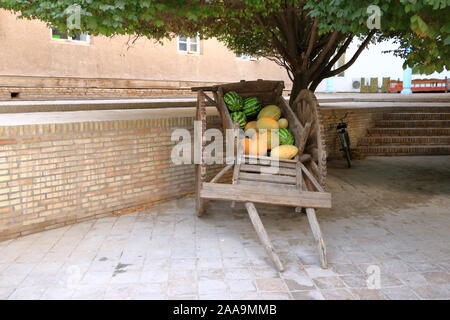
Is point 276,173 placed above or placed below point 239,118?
below

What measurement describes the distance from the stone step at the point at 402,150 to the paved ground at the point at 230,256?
4.16 meters

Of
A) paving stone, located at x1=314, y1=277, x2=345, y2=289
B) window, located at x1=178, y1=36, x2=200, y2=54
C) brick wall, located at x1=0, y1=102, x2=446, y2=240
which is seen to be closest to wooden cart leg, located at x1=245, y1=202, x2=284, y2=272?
paving stone, located at x1=314, y1=277, x2=345, y2=289

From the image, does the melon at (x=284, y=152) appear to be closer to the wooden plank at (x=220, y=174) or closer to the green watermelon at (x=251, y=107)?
the wooden plank at (x=220, y=174)

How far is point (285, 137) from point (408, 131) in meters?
6.90

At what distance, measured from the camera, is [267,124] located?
236 inches

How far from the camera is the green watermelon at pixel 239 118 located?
20.1 ft

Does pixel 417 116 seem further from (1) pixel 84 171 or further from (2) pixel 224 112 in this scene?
(1) pixel 84 171

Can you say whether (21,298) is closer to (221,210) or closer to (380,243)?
(221,210)

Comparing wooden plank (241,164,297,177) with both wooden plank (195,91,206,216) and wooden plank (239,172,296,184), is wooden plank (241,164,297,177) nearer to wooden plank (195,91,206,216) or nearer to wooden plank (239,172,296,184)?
wooden plank (239,172,296,184)

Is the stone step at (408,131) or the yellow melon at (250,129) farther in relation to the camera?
the stone step at (408,131)

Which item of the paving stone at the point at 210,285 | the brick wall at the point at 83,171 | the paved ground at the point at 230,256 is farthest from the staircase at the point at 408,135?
the paving stone at the point at 210,285

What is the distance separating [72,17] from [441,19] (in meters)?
3.67

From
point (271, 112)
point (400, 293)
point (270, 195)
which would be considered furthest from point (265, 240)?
point (271, 112)

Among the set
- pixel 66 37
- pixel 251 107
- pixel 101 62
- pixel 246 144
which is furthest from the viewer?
pixel 101 62
